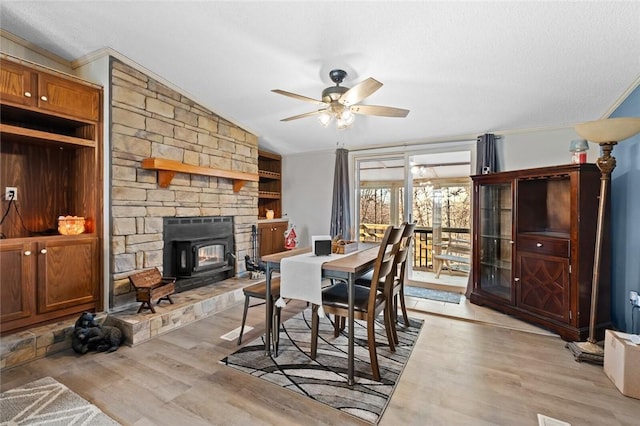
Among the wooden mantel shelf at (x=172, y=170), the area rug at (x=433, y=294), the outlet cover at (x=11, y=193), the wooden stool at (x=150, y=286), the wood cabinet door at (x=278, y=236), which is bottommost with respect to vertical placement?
the area rug at (x=433, y=294)

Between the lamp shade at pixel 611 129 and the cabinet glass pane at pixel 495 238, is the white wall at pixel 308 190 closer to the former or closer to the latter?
the cabinet glass pane at pixel 495 238

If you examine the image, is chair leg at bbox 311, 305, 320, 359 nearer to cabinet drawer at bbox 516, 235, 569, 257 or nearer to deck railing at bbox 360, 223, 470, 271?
cabinet drawer at bbox 516, 235, 569, 257

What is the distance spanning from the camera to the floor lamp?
2.14m

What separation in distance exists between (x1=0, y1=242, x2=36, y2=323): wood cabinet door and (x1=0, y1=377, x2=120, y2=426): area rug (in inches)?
28.5

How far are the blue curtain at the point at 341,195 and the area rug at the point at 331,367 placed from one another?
6.90ft

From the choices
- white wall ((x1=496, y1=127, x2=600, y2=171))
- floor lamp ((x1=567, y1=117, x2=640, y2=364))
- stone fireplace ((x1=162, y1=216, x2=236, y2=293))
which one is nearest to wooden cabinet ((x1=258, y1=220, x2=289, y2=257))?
stone fireplace ((x1=162, y1=216, x2=236, y2=293))

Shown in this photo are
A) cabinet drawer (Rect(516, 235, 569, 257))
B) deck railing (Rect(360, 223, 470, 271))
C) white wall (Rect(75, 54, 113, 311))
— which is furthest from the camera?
deck railing (Rect(360, 223, 470, 271))

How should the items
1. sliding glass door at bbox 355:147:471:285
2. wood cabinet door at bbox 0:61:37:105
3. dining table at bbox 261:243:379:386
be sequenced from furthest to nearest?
sliding glass door at bbox 355:147:471:285 < wood cabinet door at bbox 0:61:37:105 < dining table at bbox 261:243:379:386

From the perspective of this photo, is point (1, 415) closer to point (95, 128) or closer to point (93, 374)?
point (93, 374)

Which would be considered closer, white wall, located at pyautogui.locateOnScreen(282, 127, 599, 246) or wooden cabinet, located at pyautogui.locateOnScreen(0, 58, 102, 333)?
wooden cabinet, located at pyautogui.locateOnScreen(0, 58, 102, 333)

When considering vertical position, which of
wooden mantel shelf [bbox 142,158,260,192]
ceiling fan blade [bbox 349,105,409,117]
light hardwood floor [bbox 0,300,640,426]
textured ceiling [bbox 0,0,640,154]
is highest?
textured ceiling [bbox 0,0,640,154]

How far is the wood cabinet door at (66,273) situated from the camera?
2531 millimetres

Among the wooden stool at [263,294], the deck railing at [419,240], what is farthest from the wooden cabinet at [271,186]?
the wooden stool at [263,294]

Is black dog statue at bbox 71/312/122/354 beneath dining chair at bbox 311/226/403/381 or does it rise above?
beneath
